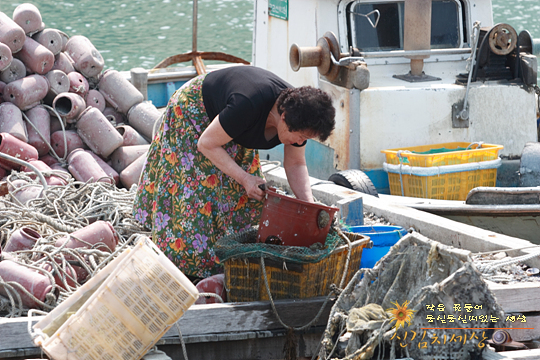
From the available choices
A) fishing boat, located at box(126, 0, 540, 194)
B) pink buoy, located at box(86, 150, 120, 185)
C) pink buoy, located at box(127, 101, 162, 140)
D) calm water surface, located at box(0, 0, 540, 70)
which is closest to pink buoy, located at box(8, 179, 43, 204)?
pink buoy, located at box(86, 150, 120, 185)

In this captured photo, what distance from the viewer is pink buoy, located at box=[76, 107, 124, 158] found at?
19.9ft

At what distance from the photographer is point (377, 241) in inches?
151

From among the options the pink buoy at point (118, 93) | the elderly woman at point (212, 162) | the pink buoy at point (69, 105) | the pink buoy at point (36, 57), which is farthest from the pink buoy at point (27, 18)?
the elderly woman at point (212, 162)

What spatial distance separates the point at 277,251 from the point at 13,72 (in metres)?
4.05

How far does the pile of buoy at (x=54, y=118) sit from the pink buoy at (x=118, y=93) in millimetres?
147

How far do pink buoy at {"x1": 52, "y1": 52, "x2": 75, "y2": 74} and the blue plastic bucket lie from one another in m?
3.87

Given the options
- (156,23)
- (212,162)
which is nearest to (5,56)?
(212,162)

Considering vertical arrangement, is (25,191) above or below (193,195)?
below

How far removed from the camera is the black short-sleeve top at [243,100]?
3143 millimetres

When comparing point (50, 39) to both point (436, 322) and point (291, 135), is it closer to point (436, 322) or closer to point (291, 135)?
point (291, 135)

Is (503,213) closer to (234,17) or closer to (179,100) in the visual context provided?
(179,100)

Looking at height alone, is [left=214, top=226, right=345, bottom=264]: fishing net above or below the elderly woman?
below

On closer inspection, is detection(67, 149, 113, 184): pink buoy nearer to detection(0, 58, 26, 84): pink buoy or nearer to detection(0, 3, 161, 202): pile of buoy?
detection(0, 3, 161, 202): pile of buoy

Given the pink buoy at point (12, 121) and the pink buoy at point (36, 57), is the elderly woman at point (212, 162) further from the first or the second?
the pink buoy at point (36, 57)
